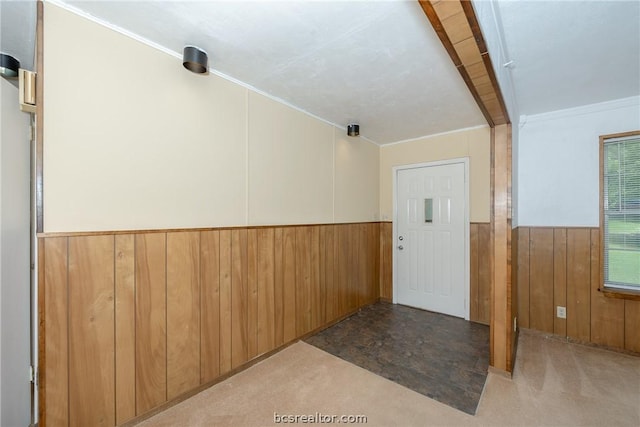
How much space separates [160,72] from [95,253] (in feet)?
3.99

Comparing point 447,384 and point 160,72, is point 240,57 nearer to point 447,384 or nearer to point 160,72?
point 160,72

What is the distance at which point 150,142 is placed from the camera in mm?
1738

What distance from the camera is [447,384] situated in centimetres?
206

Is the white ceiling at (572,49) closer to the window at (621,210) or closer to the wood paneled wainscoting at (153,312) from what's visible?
the window at (621,210)

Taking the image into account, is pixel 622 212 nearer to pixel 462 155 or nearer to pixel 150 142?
pixel 462 155

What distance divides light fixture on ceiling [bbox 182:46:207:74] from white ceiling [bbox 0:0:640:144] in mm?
45

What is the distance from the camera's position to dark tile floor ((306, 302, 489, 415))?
205 cm

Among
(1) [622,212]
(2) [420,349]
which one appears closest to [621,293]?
(1) [622,212]

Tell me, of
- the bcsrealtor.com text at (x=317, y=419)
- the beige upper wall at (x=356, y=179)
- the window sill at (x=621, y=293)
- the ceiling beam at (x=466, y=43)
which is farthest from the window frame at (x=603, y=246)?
the bcsrealtor.com text at (x=317, y=419)

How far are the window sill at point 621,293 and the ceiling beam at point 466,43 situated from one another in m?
2.27

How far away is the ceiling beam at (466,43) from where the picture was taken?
1020mm

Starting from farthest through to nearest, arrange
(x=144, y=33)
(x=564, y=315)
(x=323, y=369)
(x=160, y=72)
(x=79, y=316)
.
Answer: (x=564, y=315), (x=323, y=369), (x=160, y=72), (x=144, y=33), (x=79, y=316)

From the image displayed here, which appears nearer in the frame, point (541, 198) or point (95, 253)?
point (95, 253)

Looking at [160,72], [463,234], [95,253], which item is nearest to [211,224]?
[95,253]
